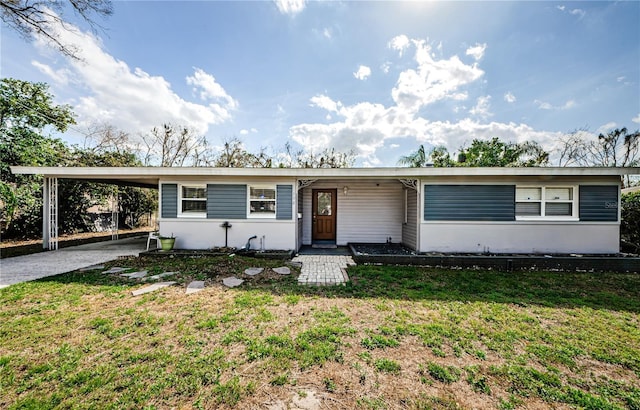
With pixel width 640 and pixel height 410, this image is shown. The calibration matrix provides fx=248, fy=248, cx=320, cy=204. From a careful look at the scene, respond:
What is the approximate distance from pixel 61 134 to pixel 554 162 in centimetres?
2826

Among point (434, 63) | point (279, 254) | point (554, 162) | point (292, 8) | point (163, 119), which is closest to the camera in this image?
point (279, 254)

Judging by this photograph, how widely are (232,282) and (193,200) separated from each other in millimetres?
3961

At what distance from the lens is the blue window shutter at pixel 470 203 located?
7285 mm

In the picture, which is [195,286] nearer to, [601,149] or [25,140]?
[25,140]

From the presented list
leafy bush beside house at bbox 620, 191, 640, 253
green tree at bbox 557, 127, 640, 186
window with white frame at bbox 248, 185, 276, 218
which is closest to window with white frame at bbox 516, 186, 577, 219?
leafy bush beside house at bbox 620, 191, 640, 253

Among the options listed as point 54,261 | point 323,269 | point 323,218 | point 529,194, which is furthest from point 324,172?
point 54,261

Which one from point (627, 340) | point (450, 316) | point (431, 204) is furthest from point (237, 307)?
point (431, 204)

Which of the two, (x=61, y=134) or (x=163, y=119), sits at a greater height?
(x=163, y=119)

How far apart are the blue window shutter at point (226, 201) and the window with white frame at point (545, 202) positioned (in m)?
8.21

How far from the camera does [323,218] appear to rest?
30.2ft

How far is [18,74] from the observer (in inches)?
358

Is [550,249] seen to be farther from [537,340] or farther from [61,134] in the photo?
[61,134]

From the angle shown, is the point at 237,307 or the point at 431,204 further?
the point at 431,204

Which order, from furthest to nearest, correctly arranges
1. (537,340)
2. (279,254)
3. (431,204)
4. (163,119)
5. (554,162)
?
(554,162) < (163,119) < (431,204) < (279,254) < (537,340)
